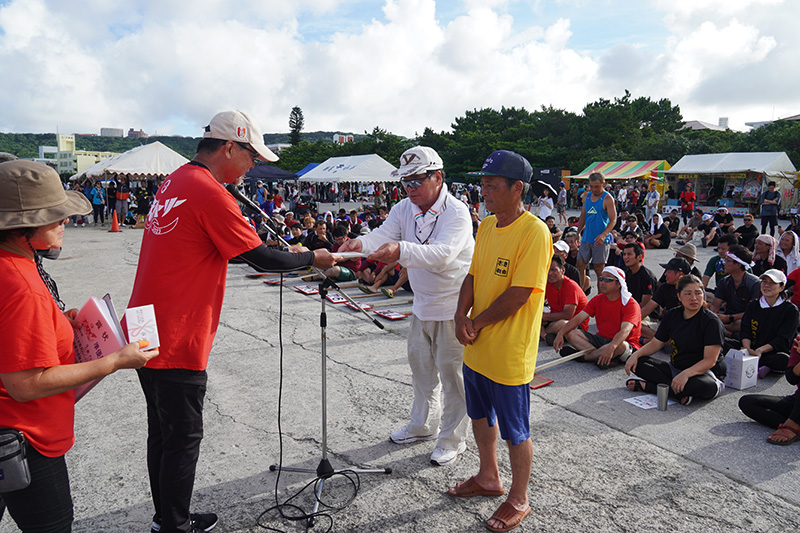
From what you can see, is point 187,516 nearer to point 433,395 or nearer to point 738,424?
point 433,395

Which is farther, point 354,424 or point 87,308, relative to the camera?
point 354,424

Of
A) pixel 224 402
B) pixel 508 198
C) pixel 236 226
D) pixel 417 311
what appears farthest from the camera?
pixel 224 402

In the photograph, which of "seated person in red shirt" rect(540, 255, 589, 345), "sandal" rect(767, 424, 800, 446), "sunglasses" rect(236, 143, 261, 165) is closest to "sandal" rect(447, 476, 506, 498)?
"sunglasses" rect(236, 143, 261, 165)

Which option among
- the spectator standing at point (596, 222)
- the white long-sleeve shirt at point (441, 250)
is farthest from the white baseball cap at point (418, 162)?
the spectator standing at point (596, 222)

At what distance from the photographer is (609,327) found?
19.8 feet

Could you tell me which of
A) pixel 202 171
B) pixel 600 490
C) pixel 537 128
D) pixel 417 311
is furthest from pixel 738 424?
pixel 537 128

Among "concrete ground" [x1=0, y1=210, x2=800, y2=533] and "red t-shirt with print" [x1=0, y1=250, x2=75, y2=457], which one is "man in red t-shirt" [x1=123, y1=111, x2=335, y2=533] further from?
"concrete ground" [x1=0, y1=210, x2=800, y2=533]

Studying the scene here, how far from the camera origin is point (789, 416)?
4090mm

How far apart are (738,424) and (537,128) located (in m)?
53.8

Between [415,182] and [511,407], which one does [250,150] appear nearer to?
[415,182]

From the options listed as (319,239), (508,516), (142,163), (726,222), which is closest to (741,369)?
(508,516)

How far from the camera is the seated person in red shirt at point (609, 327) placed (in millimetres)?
5707

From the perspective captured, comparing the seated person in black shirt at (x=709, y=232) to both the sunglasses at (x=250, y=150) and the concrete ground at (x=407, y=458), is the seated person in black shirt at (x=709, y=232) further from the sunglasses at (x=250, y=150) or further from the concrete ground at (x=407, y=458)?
the sunglasses at (x=250, y=150)

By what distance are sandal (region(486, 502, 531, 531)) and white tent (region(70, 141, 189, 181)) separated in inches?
903
